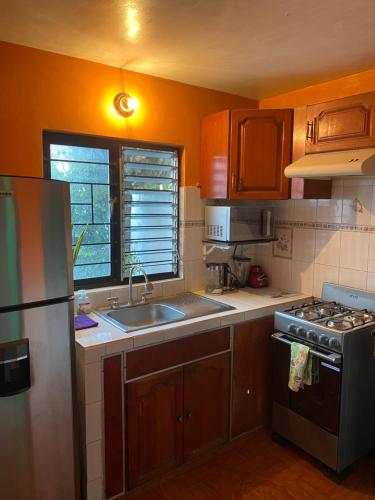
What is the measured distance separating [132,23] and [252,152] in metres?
1.10

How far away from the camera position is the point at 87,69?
7.01 feet

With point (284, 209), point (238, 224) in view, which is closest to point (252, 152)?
point (238, 224)

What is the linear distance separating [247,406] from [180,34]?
6.98 feet

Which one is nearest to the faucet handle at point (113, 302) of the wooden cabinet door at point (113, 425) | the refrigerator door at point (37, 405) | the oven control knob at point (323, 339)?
the wooden cabinet door at point (113, 425)

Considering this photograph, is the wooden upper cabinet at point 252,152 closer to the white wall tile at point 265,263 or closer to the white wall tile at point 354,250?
the white wall tile at point 354,250

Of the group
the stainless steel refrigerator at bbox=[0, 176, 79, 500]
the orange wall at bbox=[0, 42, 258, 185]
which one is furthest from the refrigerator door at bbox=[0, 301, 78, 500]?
the orange wall at bbox=[0, 42, 258, 185]

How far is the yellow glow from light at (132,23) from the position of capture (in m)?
1.56

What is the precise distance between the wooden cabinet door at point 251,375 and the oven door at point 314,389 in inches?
3.1

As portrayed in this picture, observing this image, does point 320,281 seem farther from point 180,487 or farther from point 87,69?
point 87,69

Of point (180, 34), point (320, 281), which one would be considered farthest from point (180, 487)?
point (180, 34)

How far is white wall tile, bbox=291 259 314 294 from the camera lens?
2.71 meters

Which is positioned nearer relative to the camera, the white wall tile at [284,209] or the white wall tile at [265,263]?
the white wall tile at [284,209]

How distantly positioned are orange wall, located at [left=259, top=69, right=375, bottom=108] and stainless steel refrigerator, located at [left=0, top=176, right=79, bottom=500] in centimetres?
184

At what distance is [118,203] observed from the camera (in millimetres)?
2393
